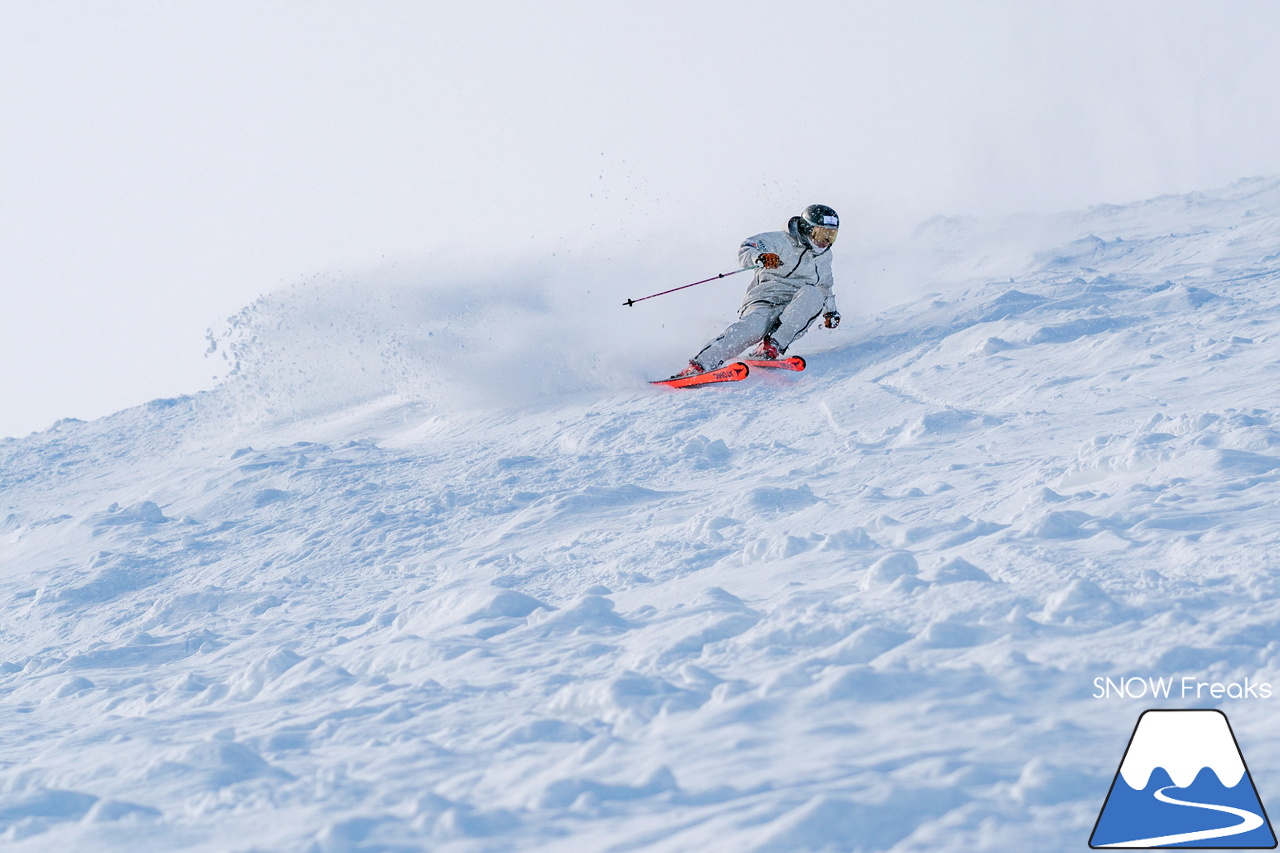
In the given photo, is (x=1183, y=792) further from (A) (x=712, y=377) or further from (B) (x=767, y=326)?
(B) (x=767, y=326)

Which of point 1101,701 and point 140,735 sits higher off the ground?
point 140,735

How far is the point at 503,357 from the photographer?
11.0 metres

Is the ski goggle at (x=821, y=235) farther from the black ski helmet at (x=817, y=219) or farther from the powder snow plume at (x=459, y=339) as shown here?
the powder snow plume at (x=459, y=339)

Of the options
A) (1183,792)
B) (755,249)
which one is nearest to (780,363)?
(755,249)

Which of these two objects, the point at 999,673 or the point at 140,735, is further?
the point at 140,735

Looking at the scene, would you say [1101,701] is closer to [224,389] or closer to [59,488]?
[59,488]

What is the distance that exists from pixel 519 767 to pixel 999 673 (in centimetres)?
152

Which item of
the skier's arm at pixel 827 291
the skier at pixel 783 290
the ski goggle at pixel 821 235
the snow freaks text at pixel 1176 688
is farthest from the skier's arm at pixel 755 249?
the snow freaks text at pixel 1176 688

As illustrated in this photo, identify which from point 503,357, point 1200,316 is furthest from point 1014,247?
point 503,357

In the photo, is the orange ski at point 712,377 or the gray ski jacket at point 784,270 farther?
the gray ski jacket at point 784,270

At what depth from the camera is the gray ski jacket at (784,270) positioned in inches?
372

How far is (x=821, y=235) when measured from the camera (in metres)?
9.45

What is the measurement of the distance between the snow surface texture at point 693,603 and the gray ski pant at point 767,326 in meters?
0.46

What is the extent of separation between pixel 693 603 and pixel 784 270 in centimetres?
572
